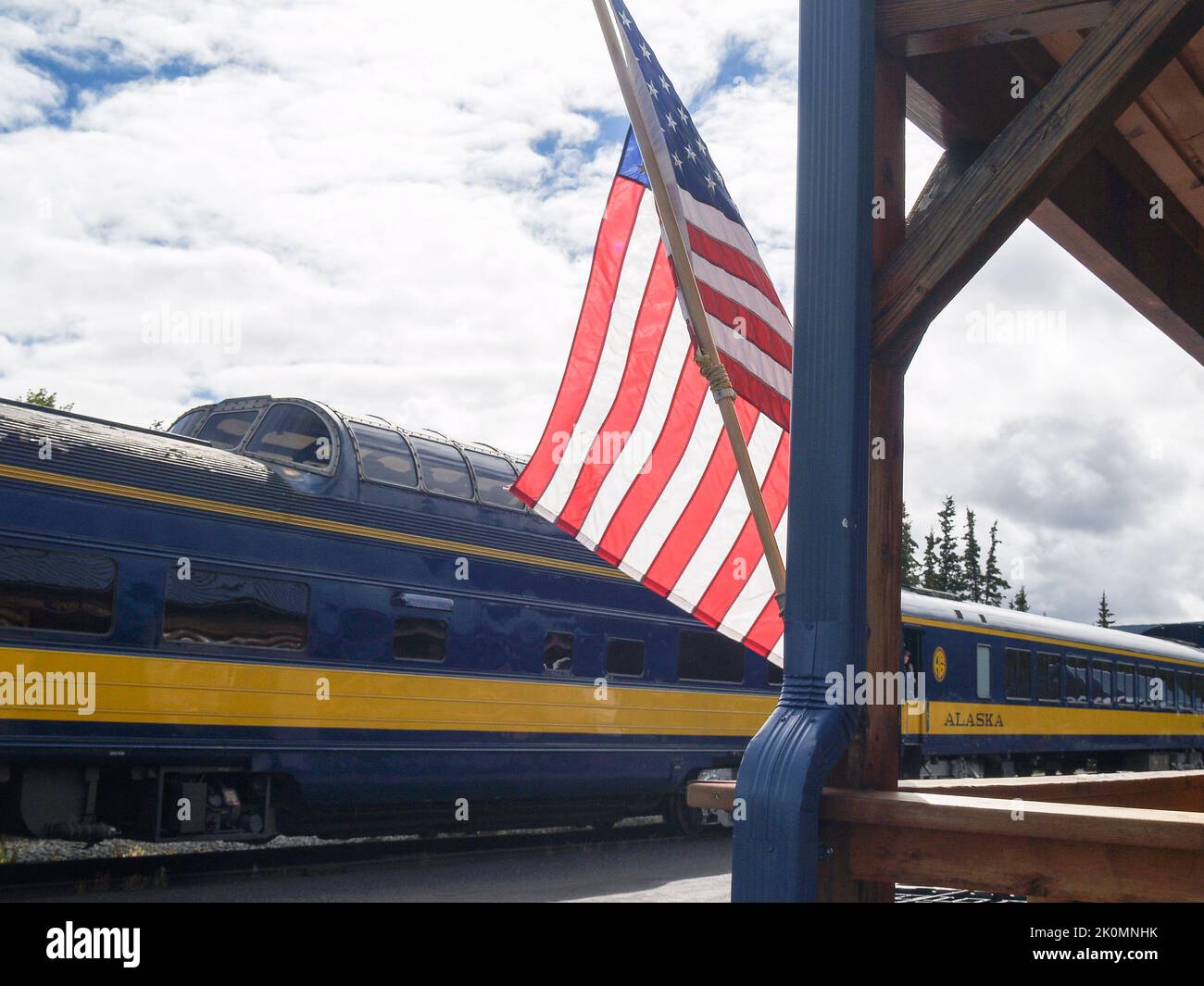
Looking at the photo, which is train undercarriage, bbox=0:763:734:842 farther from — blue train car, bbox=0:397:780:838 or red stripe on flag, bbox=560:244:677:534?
red stripe on flag, bbox=560:244:677:534

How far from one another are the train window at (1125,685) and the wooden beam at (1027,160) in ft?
73.8

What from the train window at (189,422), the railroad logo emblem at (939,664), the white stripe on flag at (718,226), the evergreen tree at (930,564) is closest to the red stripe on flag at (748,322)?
the white stripe on flag at (718,226)

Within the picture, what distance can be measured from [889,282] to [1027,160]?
1.53ft

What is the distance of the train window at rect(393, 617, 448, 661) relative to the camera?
37.0ft

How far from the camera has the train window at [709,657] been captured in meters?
14.5

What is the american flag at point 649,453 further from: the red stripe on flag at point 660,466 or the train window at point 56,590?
the train window at point 56,590

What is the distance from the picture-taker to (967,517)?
8831 cm

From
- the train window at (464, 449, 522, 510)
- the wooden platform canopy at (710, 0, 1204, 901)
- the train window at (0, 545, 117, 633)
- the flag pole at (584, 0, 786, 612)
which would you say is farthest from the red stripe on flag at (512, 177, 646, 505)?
the train window at (464, 449, 522, 510)

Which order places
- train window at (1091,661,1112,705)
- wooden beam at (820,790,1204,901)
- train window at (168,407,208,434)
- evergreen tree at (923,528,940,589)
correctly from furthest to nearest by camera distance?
evergreen tree at (923,528,940,589)
train window at (1091,661,1112,705)
train window at (168,407,208,434)
wooden beam at (820,790,1204,901)

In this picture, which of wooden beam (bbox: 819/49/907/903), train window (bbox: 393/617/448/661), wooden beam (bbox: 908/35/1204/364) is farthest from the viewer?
train window (bbox: 393/617/448/661)

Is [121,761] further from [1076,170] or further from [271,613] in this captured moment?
[1076,170]

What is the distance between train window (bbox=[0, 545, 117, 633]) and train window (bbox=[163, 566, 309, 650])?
1.70 ft

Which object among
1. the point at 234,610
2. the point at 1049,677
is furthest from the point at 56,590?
the point at 1049,677
